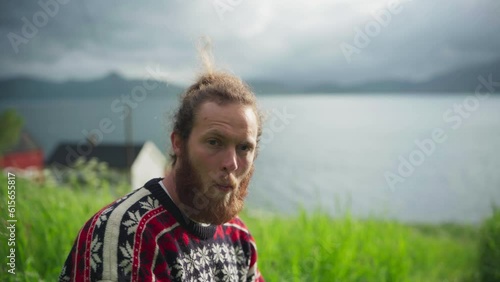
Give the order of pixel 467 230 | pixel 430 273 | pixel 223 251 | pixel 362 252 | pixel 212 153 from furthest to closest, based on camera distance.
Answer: pixel 467 230
pixel 430 273
pixel 362 252
pixel 223 251
pixel 212 153

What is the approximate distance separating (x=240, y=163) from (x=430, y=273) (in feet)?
16.8

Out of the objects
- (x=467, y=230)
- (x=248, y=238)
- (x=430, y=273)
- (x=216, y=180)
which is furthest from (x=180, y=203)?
(x=467, y=230)

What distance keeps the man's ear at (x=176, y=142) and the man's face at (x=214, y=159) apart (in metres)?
0.04

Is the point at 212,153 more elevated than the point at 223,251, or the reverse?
the point at 212,153

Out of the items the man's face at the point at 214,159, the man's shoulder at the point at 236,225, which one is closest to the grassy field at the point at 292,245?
the man's shoulder at the point at 236,225

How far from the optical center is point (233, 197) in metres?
2.24

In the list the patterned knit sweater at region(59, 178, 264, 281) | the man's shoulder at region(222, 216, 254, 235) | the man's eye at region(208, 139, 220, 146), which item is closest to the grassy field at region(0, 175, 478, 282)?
the man's shoulder at region(222, 216, 254, 235)

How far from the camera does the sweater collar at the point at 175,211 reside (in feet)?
6.86

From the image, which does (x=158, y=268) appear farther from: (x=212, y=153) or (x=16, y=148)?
(x=16, y=148)

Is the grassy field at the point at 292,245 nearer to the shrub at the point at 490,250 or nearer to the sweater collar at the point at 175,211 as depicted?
the shrub at the point at 490,250

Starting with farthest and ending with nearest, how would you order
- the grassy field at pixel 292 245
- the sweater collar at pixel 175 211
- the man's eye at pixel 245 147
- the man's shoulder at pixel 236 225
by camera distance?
the grassy field at pixel 292 245
the man's shoulder at pixel 236 225
the man's eye at pixel 245 147
the sweater collar at pixel 175 211

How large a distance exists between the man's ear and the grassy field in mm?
1649

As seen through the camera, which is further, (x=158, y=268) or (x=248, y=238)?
(x=248, y=238)

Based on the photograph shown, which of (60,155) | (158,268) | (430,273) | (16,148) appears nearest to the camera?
(158,268)
